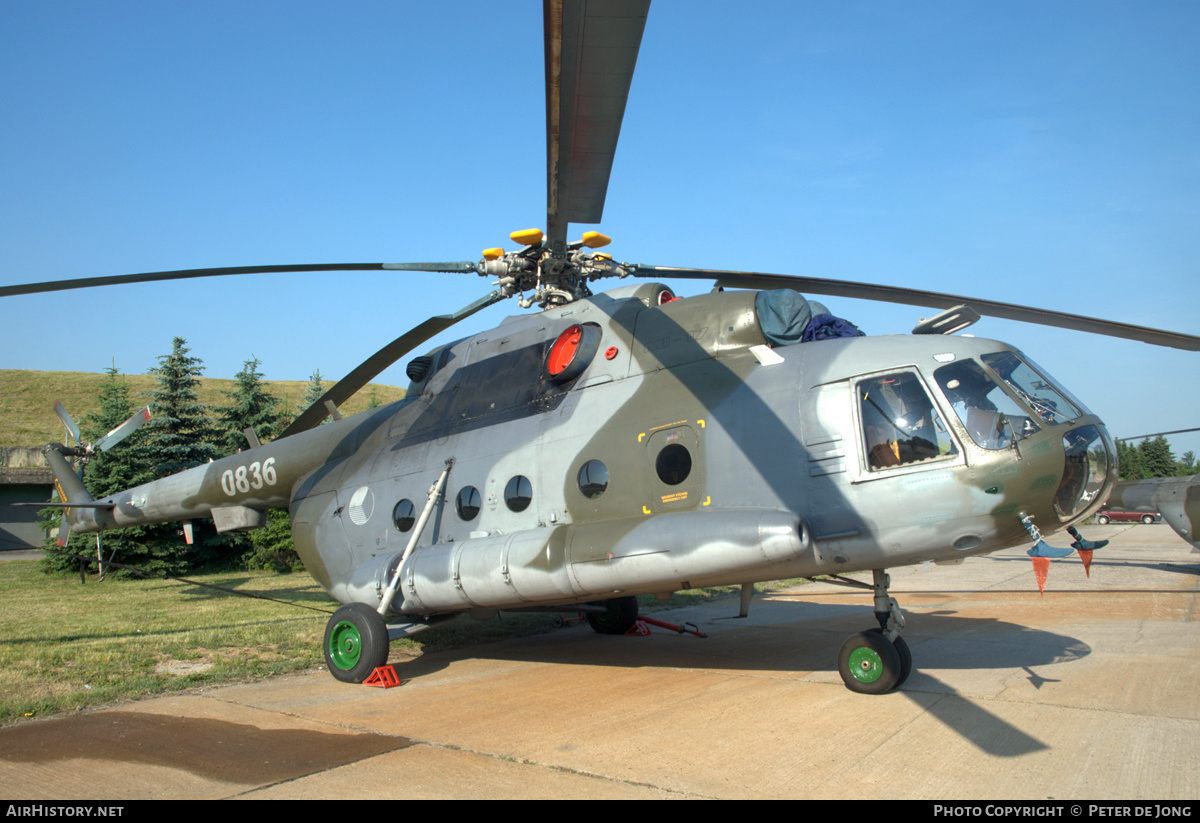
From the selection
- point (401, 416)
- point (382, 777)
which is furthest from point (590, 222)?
point (382, 777)

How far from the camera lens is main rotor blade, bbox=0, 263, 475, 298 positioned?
6.06 metres

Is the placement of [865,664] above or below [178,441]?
below

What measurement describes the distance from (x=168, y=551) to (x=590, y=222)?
58.8 ft

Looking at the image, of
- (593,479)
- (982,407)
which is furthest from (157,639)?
(982,407)

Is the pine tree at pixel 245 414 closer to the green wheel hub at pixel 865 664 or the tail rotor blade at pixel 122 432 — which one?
the tail rotor blade at pixel 122 432

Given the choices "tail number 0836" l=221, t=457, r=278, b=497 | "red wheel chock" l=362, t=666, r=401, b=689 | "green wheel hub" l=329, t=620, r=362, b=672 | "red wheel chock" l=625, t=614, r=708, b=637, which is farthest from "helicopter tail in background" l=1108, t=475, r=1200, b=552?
"tail number 0836" l=221, t=457, r=278, b=497

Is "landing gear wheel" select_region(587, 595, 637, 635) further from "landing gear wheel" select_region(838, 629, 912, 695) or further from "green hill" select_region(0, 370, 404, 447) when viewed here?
"green hill" select_region(0, 370, 404, 447)

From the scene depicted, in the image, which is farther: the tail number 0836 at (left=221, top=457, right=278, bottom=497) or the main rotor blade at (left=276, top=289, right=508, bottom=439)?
the tail number 0836 at (left=221, top=457, right=278, bottom=497)

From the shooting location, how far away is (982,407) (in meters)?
5.52

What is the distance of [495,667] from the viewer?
8047 mm

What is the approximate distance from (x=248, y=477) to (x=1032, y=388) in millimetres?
9370

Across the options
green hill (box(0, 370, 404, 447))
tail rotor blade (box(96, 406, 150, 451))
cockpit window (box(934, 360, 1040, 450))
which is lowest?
cockpit window (box(934, 360, 1040, 450))

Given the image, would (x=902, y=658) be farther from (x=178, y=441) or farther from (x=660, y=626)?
(x=178, y=441)
